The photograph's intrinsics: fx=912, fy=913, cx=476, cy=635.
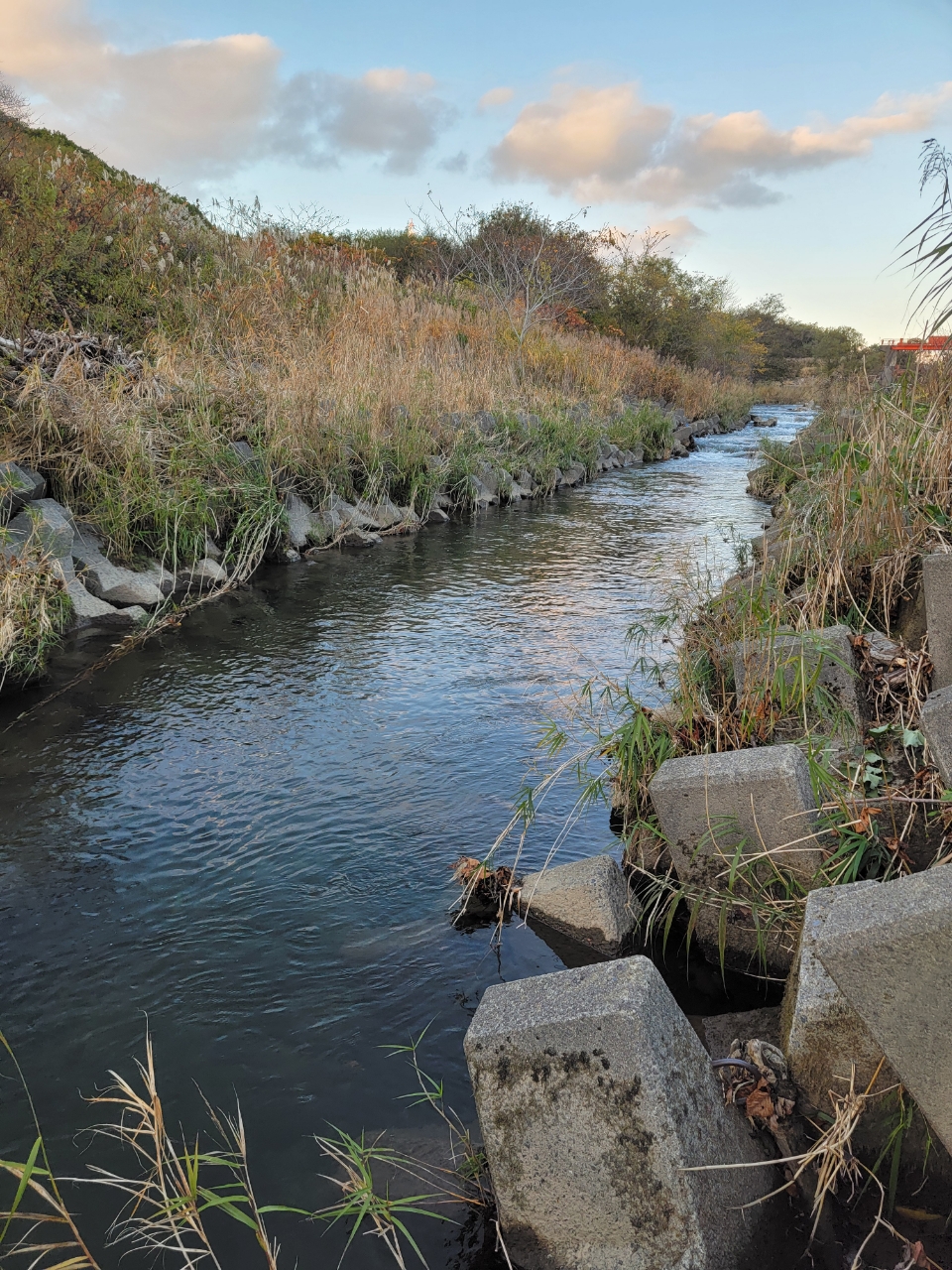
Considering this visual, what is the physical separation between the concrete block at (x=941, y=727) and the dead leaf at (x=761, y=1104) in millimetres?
822

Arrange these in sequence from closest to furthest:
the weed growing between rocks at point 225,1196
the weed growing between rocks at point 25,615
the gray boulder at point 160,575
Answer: the weed growing between rocks at point 225,1196 < the weed growing between rocks at point 25,615 < the gray boulder at point 160,575

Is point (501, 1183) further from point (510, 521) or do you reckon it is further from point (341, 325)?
point (341, 325)

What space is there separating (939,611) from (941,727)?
32.9 inches

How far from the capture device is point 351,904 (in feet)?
10.1

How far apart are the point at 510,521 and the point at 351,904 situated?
7.45 meters

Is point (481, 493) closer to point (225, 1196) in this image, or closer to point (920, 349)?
point (920, 349)

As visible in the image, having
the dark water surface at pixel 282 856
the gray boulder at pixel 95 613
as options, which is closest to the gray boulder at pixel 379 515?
the dark water surface at pixel 282 856

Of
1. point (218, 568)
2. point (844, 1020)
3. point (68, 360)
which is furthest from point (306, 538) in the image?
point (844, 1020)

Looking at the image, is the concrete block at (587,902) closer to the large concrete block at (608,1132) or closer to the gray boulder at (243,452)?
the large concrete block at (608,1132)

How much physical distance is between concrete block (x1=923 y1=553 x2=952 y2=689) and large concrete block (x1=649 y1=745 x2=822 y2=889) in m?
0.64

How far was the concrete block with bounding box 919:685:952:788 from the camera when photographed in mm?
2117

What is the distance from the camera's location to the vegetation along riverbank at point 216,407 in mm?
6047

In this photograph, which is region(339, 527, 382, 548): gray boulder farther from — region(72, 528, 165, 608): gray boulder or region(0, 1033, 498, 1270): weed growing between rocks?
region(0, 1033, 498, 1270): weed growing between rocks

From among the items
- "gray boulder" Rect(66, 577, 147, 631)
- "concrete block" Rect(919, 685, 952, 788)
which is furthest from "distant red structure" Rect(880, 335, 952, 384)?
"gray boulder" Rect(66, 577, 147, 631)
